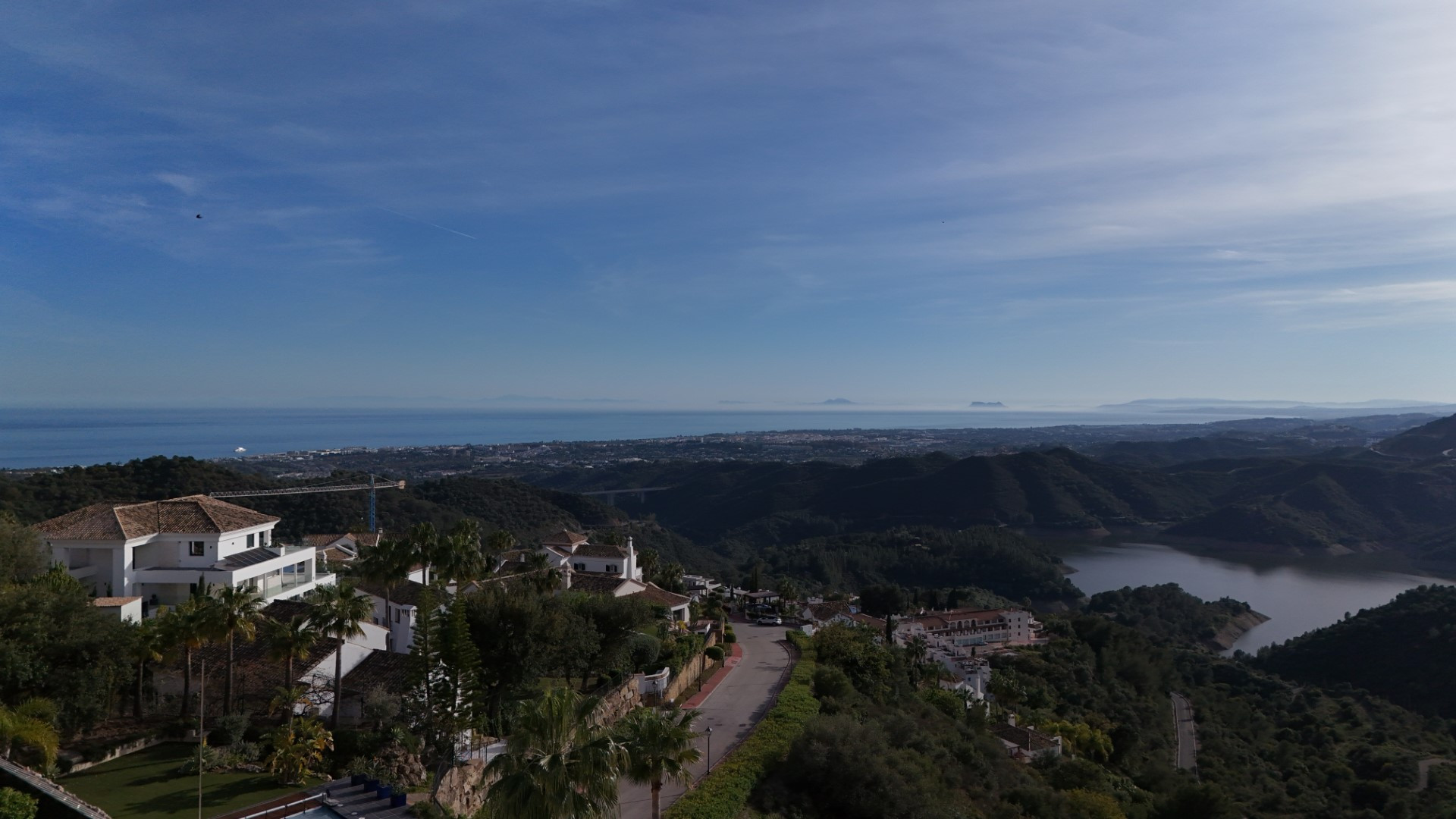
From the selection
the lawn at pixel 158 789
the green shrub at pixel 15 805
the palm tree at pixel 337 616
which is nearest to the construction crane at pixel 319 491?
the palm tree at pixel 337 616

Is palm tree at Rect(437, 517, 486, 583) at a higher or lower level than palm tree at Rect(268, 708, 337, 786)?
higher

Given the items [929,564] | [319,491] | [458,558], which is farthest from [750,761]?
[929,564]

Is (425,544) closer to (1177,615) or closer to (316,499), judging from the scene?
(316,499)

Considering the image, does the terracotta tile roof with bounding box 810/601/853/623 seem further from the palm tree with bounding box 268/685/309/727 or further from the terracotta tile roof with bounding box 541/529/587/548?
the palm tree with bounding box 268/685/309/727

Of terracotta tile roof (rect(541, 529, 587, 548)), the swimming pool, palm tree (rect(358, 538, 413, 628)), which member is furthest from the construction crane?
the swimming pool

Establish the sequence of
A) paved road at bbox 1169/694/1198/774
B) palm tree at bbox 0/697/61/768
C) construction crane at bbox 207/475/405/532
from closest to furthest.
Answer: palm tree at bbox 0/697/61/768, paved road at bbox 1169/694/1198/774, construction crane at bbox 207/475/405/532

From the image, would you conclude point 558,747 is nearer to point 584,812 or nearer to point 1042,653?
point 584,812

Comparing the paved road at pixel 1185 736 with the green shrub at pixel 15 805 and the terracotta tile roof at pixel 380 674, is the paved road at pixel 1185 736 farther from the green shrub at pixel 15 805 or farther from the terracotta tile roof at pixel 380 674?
the green shrub at pixel 15 805
